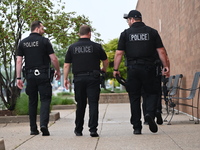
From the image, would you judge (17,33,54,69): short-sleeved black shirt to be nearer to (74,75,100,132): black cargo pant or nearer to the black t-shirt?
the black t-shirt

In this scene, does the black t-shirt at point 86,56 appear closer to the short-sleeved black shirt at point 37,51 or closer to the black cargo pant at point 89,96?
the black cargo pant at point 89,96

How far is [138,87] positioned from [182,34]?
5.65m

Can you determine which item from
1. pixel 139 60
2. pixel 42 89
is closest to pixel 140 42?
pixel 139 60

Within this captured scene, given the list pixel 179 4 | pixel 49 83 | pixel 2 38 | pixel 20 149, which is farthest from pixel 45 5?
pixel 20 149

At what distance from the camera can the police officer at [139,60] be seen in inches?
346

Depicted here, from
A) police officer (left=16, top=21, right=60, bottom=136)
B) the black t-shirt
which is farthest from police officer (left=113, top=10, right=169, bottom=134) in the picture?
police officer (left=16, top=21, right=60, bottom=136)

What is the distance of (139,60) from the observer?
8789 millimetres

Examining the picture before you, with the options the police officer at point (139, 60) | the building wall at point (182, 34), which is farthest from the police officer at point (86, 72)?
the building wall at point (182, 34)

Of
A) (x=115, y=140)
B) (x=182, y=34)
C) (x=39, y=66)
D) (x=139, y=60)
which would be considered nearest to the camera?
(x=115, y=140)

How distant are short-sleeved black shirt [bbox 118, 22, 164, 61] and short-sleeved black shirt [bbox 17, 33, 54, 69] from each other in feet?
4.37

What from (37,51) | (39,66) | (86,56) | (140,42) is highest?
(140,42)

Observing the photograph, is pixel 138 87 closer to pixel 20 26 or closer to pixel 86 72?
pixel 86 72

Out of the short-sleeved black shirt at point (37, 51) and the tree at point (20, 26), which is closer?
the short-sleeved black shirt at point (37, 51)

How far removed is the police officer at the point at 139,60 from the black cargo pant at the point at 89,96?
0.47m
